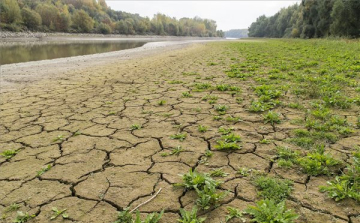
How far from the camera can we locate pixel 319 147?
8.16 feet

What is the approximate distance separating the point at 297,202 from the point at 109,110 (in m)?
3.23

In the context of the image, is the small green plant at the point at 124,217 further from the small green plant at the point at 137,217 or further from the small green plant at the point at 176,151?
the small green plant at the point at 176,151

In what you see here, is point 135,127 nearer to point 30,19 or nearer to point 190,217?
point 190,217

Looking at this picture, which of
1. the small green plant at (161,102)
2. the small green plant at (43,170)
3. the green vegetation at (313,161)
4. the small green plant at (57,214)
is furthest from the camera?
the small green plant at (161,102)

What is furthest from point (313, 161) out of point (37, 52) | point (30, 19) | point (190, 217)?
point (30, 19)

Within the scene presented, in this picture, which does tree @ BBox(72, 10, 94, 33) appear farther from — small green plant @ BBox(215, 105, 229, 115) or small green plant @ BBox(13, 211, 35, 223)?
small green plant @ BBox(13, 211, 35, 223)

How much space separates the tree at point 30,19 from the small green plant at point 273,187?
201 ft

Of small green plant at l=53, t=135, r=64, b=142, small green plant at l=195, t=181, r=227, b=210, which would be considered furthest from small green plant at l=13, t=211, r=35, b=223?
small green plant at l=53, t=135, r=64, b=142

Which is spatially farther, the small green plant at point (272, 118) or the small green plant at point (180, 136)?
the small green plant at point (272, 118)

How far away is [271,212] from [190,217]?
55 centimetres

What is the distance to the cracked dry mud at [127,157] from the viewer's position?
184cm

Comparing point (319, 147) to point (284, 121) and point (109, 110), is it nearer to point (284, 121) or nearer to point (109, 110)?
point (284, 121)

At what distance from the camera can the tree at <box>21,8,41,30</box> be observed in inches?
1963

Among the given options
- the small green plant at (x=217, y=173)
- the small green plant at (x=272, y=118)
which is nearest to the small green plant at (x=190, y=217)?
the small green plant at (x=217, y=173)
